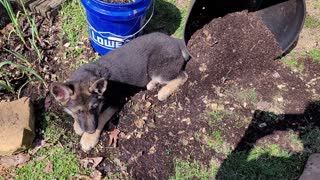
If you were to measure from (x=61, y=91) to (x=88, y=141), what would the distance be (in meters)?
0.76

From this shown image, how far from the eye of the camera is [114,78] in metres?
4.16

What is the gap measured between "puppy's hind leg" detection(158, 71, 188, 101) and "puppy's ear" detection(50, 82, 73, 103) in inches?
49.5

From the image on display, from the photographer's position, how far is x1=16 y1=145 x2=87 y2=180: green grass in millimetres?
3979

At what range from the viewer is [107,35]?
461 centimetres

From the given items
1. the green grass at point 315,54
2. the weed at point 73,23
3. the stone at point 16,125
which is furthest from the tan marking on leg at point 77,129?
the green grass at point 315,54

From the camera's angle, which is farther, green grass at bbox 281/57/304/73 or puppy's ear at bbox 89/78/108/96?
green grass at bbox 281/57/304/73

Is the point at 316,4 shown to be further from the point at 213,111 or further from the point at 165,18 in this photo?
the point at 213,111

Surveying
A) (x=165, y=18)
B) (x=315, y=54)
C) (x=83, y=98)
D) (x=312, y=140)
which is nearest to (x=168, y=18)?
(x=165, y=18)

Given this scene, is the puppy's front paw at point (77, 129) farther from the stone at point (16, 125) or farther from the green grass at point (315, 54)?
the green grass at point (315, 54)

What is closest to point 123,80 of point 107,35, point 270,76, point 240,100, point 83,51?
point 107,35

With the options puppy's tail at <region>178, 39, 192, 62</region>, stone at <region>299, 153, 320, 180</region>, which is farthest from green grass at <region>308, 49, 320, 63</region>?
puppy's tail at <region>178, 39, 192, 62</region>

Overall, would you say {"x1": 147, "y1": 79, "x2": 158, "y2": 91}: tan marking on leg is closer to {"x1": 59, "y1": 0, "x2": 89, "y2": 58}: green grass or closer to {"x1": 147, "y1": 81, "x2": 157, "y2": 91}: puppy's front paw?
{"x1": 147, "y1": 81, "x2": 157, "y2": 91}: puppy's front paw

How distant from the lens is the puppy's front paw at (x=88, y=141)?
411 centimetres

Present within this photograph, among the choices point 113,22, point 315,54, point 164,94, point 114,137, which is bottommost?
point 114,137
